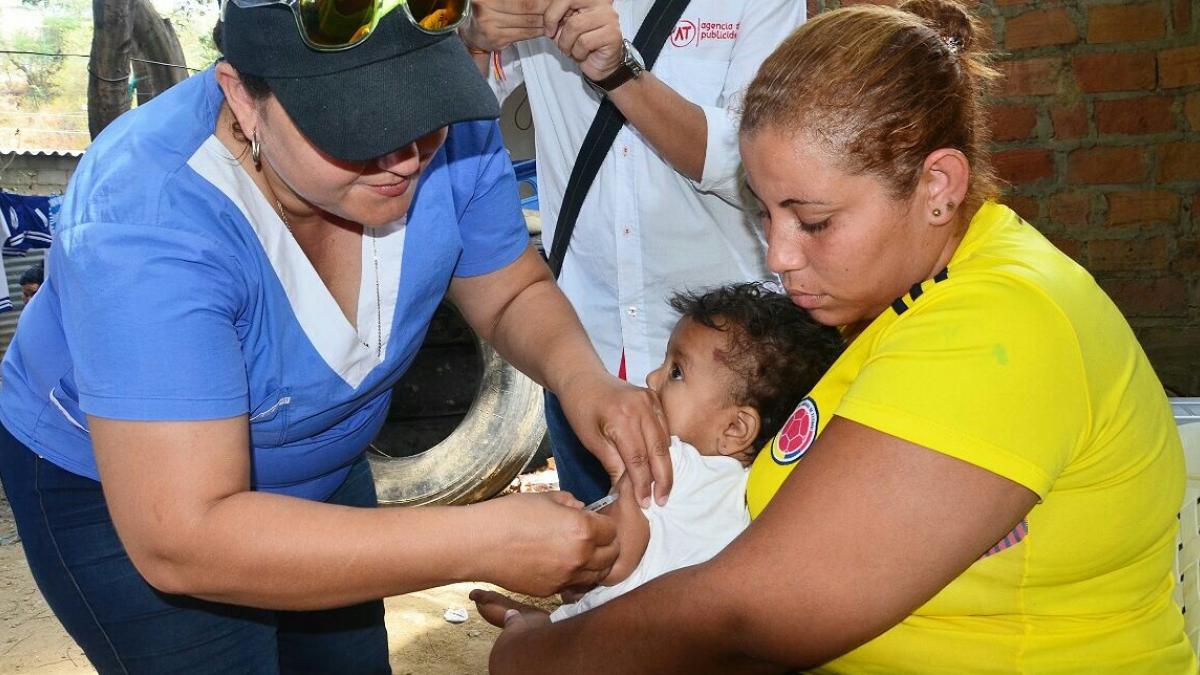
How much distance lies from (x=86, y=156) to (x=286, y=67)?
0.41 m

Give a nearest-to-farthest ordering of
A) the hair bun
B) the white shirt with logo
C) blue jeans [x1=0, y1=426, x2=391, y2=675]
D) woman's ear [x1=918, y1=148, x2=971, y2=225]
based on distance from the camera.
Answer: woman's ear [x1=918, y1=148, x2=971, y2=225] < the hair bun < blue jeans [x1=0, y1=426, x2=391, y2=675] < the white shirt with logo

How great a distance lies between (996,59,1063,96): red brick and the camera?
184 inches

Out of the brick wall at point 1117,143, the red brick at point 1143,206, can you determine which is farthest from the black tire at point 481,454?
the red brick at point 1143,206

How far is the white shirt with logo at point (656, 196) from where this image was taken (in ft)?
8.62

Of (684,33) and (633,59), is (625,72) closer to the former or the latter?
(633,59)

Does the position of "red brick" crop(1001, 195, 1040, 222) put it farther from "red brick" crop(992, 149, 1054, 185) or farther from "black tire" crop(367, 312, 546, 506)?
"black tire" crop(367, 312, 546, 506)

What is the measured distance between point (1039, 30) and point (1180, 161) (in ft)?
2.72

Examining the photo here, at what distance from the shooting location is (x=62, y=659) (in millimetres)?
4387

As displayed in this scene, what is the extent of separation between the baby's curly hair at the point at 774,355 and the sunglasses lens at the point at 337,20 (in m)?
1.10

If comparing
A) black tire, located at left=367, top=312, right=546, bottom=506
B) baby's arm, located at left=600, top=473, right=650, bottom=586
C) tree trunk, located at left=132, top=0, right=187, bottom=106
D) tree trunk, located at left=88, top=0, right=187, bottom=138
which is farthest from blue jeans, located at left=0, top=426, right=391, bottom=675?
tree trunk, located at left=132, top=0, right=187, bottom=106

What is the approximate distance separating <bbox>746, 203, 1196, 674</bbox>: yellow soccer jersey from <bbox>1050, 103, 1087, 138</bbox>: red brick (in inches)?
132

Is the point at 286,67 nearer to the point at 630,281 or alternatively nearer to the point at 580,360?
the point at 580,360

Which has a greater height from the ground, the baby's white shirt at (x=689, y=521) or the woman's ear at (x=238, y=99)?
the woman's ear at (x=238, y=99)

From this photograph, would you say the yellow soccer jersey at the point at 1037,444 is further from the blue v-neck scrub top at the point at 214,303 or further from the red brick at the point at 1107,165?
the red brick at the point at 1107,165
